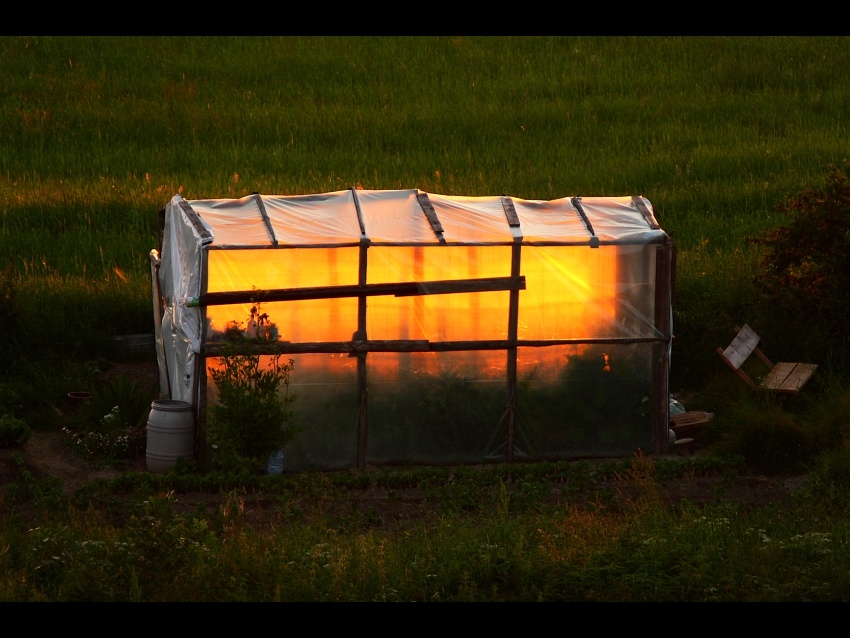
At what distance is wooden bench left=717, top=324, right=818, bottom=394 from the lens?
530 inches

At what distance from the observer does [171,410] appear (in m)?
11.8

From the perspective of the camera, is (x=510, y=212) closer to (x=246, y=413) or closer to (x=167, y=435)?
(x=246, y=413)

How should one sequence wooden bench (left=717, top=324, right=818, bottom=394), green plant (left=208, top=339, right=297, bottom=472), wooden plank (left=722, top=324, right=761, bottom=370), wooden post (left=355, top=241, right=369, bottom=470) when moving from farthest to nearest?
wooden plank (left=722, top=324, right=761, bottom=370) < wooden bench (left=717, top=324, right=818, bottom=394) < wooden post (left=355, top=241, right=369, bottom=470) < green plant (left=208, top=339, right=297, bottom=472)

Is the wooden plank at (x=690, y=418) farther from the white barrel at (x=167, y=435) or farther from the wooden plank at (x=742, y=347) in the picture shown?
the white barrel at (x=167, y=435)

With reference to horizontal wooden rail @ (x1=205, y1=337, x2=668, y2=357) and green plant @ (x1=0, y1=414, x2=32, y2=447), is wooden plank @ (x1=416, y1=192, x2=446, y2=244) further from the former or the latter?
green plant @ (x1=0, y1=414, x2=32, y2=447)

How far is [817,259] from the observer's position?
1398 centimetres

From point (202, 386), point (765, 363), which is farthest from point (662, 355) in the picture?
point (202, 386)

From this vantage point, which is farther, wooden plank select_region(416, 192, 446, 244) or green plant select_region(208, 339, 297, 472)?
wooden plank select_region(416, 192, 446, 244)

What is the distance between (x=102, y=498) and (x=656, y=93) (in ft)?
63.5

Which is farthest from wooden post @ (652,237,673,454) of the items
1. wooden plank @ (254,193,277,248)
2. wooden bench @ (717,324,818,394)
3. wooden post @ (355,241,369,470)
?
wooden plank @ (254,193,277,248)

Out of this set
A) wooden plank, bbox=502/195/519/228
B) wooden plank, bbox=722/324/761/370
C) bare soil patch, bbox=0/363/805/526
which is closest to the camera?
bare soil patch, bbox=0/363/805/526

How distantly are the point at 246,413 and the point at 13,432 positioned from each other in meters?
2.70

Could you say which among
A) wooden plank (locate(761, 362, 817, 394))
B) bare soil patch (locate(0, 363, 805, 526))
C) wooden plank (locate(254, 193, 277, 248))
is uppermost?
wooden plank (locate(254, 193, 277, 248))

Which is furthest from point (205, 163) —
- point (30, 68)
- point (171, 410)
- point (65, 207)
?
Answer: point (171, 410)
